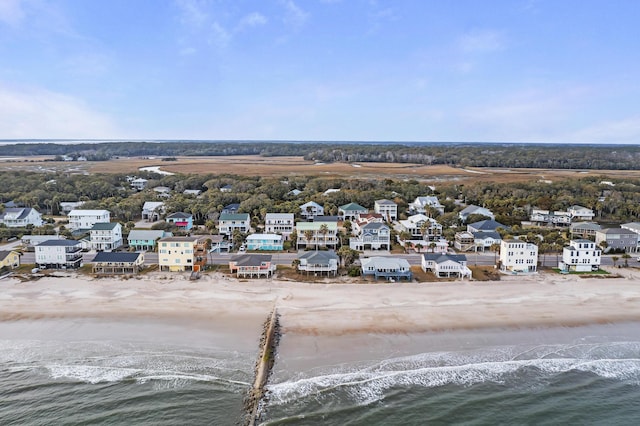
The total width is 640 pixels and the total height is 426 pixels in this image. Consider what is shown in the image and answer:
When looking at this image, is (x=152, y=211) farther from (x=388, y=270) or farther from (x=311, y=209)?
(x=388, y=270)

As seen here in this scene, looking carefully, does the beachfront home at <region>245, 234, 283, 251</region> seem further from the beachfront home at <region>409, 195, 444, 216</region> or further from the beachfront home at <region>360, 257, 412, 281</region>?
the beachfront home at <region>409, 195, 444, 216</region>

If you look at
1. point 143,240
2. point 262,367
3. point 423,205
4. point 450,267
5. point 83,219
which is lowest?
point 262,367

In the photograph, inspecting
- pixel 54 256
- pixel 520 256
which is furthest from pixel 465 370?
pixel 54 256

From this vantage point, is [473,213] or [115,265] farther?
[473,213]

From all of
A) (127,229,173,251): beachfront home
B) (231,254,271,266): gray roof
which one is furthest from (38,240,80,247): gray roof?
(231,254,271,266): gray roof

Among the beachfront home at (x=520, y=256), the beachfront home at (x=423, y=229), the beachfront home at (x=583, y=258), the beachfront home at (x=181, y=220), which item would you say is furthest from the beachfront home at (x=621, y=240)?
the beachfront home at (x=181, y=220)

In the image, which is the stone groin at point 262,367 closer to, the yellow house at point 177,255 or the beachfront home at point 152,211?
the yellow house at point 177,255

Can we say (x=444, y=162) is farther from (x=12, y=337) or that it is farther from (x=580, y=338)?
(x=12, y=337)
